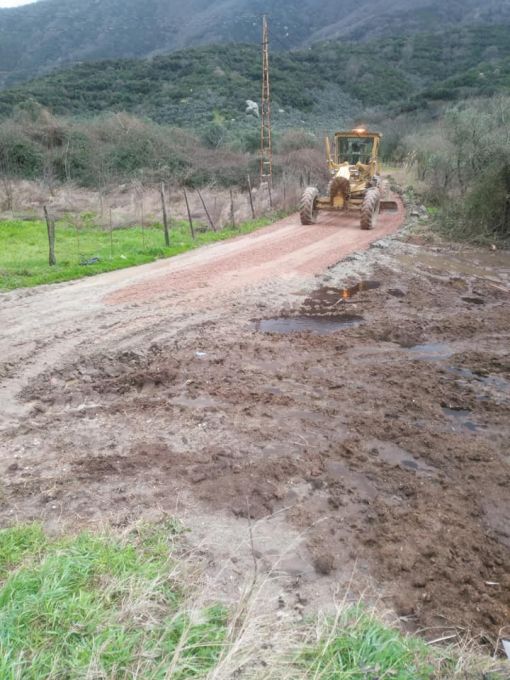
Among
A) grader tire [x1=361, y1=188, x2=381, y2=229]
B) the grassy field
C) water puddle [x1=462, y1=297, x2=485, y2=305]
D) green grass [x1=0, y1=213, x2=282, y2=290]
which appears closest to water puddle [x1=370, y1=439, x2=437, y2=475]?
the grassy field

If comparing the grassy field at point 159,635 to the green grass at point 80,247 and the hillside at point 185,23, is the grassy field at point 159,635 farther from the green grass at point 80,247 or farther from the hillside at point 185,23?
the hillside at point 185,23

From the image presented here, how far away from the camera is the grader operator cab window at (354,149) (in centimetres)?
1947

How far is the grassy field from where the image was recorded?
2.58 m

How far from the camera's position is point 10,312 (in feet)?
29.1

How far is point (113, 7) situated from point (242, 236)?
113 m

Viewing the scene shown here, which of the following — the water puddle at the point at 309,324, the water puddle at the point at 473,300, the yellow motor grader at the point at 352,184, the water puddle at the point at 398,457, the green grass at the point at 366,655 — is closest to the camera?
the green grass at the point at 366,655

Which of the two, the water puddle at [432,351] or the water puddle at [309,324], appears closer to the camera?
the water puddle at [432,351]

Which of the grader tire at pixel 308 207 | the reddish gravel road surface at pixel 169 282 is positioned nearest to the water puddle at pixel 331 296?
the reddish gravel road surface at pixel 169 282

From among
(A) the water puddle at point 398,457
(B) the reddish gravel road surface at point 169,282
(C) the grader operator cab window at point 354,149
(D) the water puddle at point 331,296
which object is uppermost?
(C) the grader operator cab window at point 354,149

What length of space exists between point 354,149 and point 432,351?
13.7 metres

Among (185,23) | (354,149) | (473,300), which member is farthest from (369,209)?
(185,23)

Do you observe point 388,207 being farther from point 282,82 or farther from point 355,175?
point 282,82

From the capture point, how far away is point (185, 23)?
103 m

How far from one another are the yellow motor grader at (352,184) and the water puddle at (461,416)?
10.9 metres
